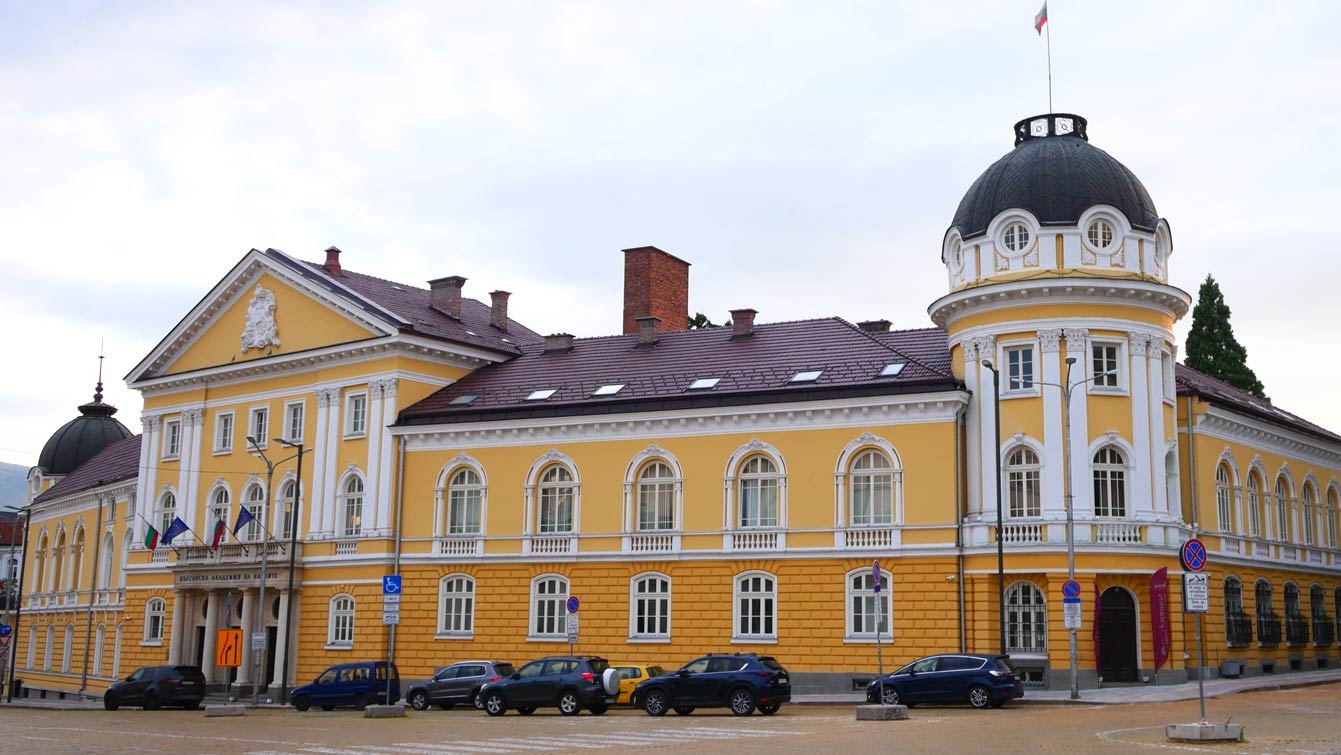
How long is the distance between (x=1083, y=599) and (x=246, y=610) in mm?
30581

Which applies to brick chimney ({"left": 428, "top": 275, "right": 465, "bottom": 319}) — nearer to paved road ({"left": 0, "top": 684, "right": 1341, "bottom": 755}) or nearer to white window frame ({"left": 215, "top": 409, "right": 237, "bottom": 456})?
white window frame ({"left": 215, "top": 409, "right": 237, "bottom": 456})

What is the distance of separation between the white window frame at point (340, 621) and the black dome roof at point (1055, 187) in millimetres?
24942

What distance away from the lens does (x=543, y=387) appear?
2046 inches

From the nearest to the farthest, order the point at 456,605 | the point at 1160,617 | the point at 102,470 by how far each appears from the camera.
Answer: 1. the point at 1160,617
2. the point at 456,605
3. the point at 102,470

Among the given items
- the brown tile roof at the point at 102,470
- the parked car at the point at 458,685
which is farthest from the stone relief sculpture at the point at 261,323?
the parked car at the point at 458,685

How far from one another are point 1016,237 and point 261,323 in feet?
98.1

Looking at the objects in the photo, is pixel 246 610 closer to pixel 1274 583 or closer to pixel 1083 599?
pixel 1083 599

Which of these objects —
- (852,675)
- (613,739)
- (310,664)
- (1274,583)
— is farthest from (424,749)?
(1274,583)

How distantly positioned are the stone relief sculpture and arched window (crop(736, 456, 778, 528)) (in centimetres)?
2115

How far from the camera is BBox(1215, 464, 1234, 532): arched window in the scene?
1870 inches

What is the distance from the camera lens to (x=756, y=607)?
45.2 m

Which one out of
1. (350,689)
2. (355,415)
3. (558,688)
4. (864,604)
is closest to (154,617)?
(355,415)

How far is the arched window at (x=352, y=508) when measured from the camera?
52969mm

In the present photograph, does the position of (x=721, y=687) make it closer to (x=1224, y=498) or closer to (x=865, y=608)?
(x=865, y=608)
